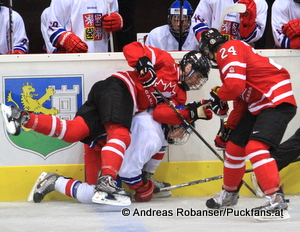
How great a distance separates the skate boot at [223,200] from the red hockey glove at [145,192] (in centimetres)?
38

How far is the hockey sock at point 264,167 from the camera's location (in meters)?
2.58

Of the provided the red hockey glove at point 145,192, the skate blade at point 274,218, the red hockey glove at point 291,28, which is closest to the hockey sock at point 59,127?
the red hockey glove at point 145,192

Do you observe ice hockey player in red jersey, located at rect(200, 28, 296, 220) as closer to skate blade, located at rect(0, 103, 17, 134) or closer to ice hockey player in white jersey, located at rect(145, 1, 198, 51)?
ice hockey player in white jersey, located at rect(145, 1, 198, 51)

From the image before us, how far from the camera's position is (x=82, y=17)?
379cm

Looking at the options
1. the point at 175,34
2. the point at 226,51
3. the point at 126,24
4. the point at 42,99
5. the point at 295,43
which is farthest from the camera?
the point at 126,24

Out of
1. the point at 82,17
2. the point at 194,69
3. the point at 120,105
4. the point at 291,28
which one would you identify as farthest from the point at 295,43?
the point at 82,17

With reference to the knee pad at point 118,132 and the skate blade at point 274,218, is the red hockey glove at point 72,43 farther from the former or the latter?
the skate blade at point 274,218

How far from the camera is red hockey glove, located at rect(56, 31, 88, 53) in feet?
11.6

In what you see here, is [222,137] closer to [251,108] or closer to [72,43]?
[251,108]

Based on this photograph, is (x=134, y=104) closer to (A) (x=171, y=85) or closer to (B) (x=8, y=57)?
(A) (x=171, y=85)

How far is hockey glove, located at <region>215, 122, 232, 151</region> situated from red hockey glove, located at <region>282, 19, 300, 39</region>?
2.77 ft

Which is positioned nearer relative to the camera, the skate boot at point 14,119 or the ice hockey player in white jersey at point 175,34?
the skate boot at point 14,119

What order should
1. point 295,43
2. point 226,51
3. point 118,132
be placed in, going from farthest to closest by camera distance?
point 295,43
point 118,132
point 226,51

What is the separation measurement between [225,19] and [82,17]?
1.01 metres
